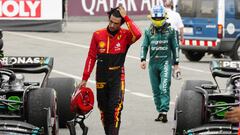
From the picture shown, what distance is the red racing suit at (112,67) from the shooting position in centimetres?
1114

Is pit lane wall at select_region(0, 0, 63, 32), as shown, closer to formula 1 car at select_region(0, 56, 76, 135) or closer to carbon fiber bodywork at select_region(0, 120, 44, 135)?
formula 1 car at select_region(0, 56, 76, 135)

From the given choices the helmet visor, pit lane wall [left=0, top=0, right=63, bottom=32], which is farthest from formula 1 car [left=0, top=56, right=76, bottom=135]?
pit lane wall [left=0, top=0, right=63, bottom=32]

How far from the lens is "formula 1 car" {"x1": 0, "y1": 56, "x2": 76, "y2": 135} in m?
10.4

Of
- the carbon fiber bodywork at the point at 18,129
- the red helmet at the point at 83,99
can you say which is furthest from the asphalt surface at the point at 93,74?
the carbon fiber bodywork at the point at 18,129

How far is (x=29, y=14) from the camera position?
3200 cm

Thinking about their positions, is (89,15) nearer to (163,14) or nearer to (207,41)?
(207,41)

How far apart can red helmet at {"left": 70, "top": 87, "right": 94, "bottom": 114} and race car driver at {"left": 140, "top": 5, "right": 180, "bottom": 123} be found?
8.99 feet

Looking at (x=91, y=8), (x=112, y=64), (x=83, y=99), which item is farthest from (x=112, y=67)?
(x=91, y=8)

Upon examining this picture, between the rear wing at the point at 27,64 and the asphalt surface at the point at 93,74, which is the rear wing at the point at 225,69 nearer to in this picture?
the asphalt surface at the point at 93,74

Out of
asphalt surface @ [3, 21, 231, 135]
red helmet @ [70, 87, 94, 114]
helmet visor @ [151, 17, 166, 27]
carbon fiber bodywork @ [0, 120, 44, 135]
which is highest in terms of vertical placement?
helmet visor @ [151, 17, 166, 27]

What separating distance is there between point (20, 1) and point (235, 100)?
21517 millimetres

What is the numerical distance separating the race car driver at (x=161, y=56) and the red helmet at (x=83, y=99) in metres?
2.74

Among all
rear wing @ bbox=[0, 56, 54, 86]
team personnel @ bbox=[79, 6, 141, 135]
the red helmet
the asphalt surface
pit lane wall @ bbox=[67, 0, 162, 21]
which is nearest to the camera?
team personnel @ bbox=[79, 6, 141, 135]

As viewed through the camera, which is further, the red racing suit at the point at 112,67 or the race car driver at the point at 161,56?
the race car driver at the point at 161,56
